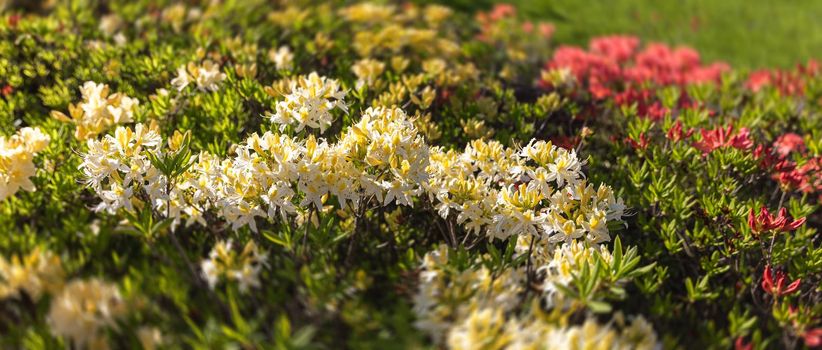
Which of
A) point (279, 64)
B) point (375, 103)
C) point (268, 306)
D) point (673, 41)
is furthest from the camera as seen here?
point (673, 41)

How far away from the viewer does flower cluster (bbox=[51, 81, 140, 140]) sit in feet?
9.66

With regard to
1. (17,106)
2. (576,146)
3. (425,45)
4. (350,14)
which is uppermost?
(350,14)

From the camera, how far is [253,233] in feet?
A: 8.73

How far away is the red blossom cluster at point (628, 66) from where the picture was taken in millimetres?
5820

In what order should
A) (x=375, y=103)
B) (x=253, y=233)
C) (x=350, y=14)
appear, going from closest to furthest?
(x=253, y=233), (x=375, y=103), (x=350, y=14)

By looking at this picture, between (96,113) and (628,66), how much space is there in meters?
5.62

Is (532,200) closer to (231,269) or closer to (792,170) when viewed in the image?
(231,269)

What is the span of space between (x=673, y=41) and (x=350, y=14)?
4.90 metres

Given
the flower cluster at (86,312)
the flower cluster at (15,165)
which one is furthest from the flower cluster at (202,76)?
the flower cluster at (86,312)

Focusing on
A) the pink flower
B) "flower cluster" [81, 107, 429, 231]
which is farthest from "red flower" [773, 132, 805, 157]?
the pink flower

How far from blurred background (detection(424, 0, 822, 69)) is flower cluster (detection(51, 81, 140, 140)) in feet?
17.9

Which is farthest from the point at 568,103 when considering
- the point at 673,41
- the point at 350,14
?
the point at 673,41

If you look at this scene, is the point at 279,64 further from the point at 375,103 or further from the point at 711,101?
the point at 711,101

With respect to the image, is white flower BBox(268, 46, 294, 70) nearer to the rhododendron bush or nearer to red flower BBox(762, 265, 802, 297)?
the rhododendron bush
